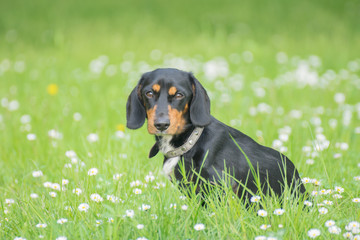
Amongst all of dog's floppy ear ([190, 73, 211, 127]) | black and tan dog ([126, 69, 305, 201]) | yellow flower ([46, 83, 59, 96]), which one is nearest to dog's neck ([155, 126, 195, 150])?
black and tan dog ([126, 69, 305, 201])

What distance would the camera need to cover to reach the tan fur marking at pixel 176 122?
325cm

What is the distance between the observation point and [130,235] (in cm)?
285

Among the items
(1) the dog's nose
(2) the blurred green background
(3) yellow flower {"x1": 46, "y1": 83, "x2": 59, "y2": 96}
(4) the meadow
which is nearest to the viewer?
(4) the meadow

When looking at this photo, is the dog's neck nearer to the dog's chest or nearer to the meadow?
the dog's chest

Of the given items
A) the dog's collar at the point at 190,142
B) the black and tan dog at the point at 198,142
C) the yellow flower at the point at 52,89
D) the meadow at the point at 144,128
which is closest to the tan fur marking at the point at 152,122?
the black and tan dog at the point at 198,142

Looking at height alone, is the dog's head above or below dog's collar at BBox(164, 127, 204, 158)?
above

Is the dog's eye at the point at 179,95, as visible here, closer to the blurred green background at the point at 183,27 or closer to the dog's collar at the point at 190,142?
the dog's collar at the point at 190,142

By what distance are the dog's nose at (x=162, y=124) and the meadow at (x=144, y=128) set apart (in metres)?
0.48

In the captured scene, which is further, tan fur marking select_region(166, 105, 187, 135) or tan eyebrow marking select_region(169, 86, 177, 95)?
tan eyebrow marking select_region(169, 86, 177, 95)

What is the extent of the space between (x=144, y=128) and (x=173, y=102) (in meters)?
1.97

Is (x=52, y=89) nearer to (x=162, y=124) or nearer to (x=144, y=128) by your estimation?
(x=144, y=128)

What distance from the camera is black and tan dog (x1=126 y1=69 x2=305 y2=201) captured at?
3.27m

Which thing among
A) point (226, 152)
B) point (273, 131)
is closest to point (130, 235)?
point (226, 152)

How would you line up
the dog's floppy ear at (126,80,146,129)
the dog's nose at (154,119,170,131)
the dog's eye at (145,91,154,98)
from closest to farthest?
the dog's nose at (154,119,170,131)
the dog's eye at (145,91,154,98)
the dog's floppy ear at (126,80,146,129)
